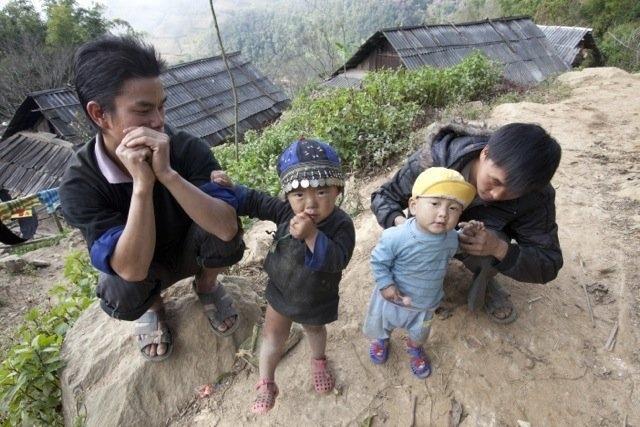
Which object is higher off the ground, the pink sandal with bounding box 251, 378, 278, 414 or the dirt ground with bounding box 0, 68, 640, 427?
the pink sandal with bounding box 251, 378, 278, 414

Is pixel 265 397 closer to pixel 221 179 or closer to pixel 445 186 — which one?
pixel 221 179

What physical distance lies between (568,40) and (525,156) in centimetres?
2102

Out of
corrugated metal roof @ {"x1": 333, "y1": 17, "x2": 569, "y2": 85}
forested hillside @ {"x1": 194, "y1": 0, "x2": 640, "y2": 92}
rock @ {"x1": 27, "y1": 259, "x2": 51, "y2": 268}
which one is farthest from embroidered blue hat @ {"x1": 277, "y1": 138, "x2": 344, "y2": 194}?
corrugated metal roof @ {"x1": 333, "y1": 17, "x2": 569, "y2": 85}

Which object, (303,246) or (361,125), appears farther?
(361,125)

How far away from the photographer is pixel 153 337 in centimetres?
240

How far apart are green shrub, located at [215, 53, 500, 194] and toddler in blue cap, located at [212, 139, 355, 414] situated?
2.71 m

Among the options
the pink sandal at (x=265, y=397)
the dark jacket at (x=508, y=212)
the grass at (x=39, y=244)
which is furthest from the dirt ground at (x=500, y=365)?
the grass at (x=39, y=244)

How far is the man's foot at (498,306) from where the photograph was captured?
2.58m

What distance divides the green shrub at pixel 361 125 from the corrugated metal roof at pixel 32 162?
713cm

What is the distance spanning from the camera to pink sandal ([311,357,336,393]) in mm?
2271

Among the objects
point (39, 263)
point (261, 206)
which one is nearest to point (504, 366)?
point (261, 206)

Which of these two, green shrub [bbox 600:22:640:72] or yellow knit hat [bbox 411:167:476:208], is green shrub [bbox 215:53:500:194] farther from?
green shrub [bbox 600:22:640:72]

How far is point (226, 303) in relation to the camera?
2.58 metres

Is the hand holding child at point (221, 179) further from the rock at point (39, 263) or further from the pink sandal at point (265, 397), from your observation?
the rock at point (39, 263)
